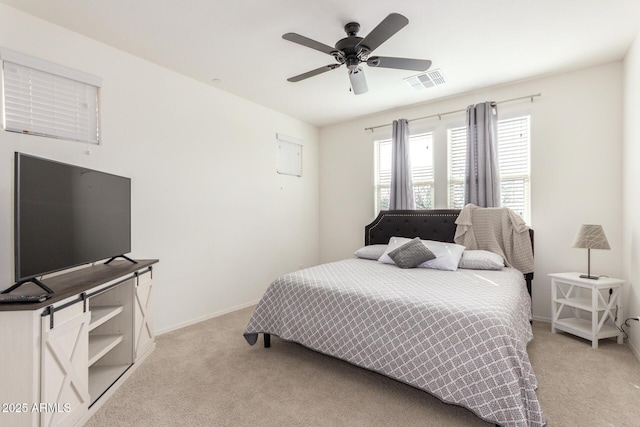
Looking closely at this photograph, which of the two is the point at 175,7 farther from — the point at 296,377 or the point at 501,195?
the point at 501,195

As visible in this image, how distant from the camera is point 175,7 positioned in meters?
2.27

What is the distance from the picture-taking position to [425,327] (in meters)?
1.91

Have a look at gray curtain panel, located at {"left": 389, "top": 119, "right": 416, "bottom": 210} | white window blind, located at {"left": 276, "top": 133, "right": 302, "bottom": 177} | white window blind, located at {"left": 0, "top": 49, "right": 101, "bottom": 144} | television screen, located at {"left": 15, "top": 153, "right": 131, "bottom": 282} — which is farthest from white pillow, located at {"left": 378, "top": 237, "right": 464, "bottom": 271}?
white window blind, located at {"left": 0, "top": 49, "right": 101, "bottom": 144}

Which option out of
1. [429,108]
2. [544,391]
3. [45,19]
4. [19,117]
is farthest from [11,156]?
[429,108]

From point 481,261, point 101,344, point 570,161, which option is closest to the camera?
point 101,344

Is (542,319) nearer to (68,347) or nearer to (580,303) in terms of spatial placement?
(580,303)

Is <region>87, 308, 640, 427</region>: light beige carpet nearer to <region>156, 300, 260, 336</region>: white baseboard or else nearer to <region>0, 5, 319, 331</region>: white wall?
<region>156, 300, 260, 336</region>: white baseboard

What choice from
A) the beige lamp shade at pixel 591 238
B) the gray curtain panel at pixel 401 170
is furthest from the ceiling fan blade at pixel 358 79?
the beige lamp shade at pixel 591 238

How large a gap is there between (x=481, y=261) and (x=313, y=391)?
210 centimetres

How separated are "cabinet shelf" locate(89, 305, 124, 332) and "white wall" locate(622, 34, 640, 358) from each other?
419 centimetres

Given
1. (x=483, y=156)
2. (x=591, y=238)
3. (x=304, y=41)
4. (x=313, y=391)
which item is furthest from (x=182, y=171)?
(x=591, y=238)

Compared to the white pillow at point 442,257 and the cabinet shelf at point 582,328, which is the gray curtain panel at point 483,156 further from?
the cabinet shelf at point 582,328

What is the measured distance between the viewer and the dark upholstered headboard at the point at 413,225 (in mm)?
3936

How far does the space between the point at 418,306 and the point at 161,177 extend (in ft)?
9.21
